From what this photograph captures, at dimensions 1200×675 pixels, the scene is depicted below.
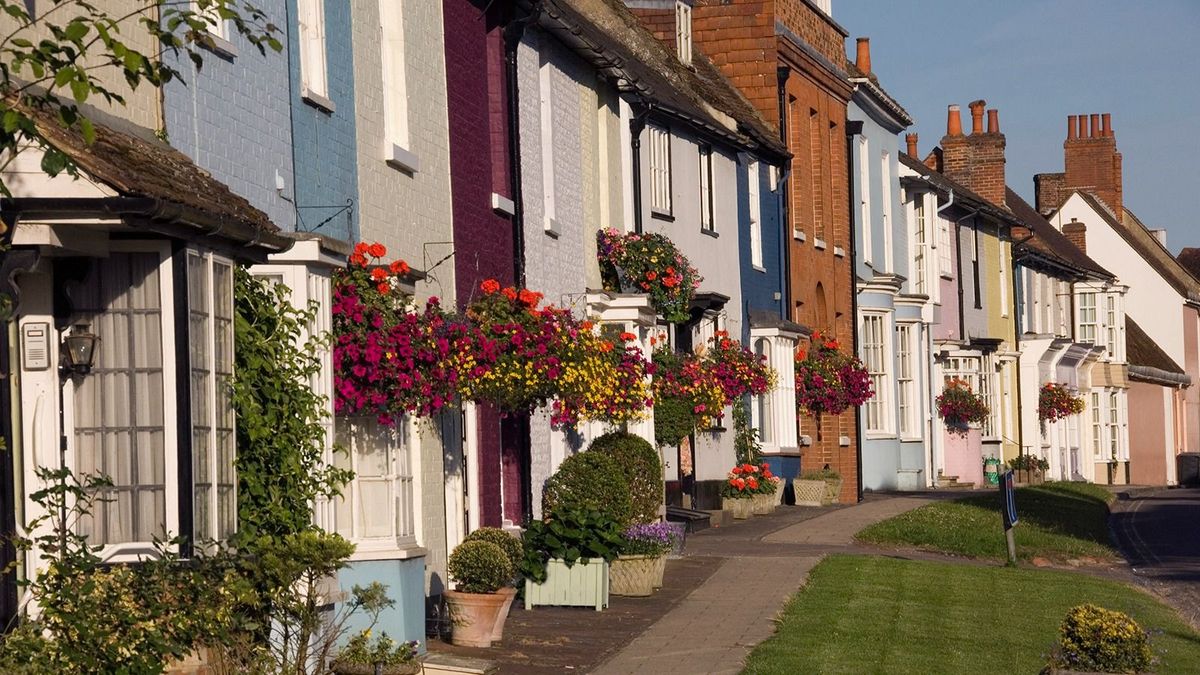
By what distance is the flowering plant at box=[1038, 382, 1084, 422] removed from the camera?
2021 inches

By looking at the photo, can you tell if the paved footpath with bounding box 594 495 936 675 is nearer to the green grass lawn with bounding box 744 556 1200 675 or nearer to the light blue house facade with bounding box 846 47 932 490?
the green grass lawn with bounding box 744 556 1200 675

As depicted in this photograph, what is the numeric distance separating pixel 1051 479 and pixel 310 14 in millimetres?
42247

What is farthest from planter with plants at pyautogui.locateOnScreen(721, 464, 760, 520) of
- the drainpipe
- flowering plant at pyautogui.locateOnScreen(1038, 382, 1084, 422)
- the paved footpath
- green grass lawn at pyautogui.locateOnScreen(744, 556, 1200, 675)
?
flowering plant at pyautogui.locateOnScreen(1038, 382, 1084, 422)

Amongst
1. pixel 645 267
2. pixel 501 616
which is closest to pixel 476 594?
pixel 501 616

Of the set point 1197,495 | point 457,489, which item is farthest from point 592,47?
point 1197,495

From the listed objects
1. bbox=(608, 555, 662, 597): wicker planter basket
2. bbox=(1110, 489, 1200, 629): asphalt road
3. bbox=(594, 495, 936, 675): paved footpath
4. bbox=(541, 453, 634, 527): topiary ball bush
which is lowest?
bbox=(1110, 489, 1200, 629): asphalt road

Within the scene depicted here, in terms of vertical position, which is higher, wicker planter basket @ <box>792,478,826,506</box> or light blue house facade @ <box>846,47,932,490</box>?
light blue house facade @ <box>846,47,932,490</box>

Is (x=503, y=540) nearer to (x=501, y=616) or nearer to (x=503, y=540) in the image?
(x=503, y=540)

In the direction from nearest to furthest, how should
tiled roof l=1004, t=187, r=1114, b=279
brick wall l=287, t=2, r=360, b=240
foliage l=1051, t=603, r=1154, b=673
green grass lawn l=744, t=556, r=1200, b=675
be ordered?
foliage l=1051, t=603, r=1154, b=673
brick wall l=287, t=2, r=360, b=240
green grass lawn l=744, t=556, r=1200, b=675
tiled roof l=1004, t=187, r=1114, b=279

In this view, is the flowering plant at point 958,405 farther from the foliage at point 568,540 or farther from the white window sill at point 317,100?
the white window sill at point 317,100

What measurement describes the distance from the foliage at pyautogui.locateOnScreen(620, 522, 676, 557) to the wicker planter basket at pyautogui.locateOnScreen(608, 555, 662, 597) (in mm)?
87

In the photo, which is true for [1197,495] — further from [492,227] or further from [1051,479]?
[492,227]

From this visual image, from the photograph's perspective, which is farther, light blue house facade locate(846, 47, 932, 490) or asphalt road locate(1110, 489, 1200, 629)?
light blue house facade locate(846, 47, 932, 490)

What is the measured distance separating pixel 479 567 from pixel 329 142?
3.70 meters
